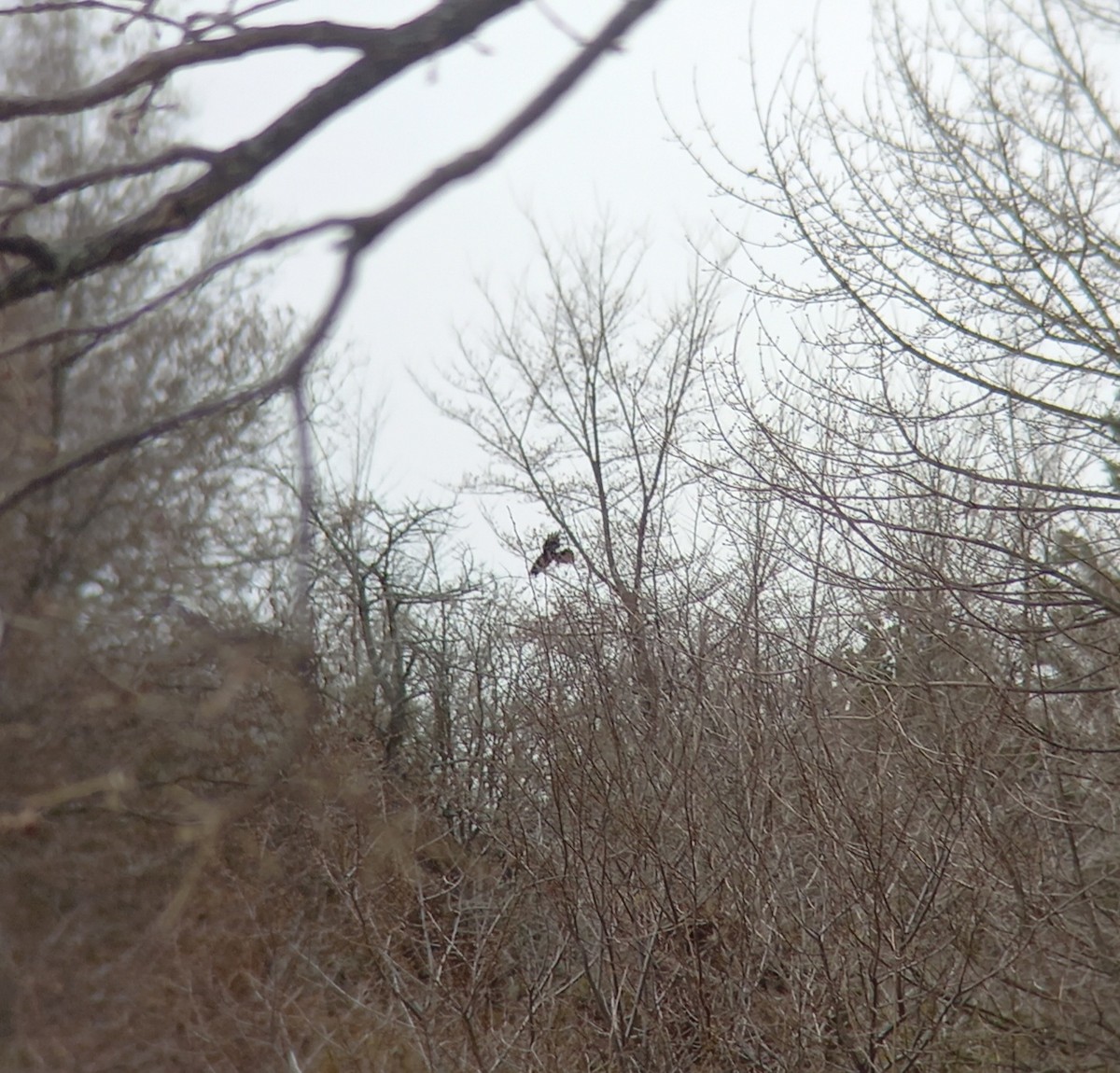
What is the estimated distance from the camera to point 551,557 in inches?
322

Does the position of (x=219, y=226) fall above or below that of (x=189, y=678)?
above

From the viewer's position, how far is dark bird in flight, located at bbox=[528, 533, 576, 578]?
7.77 m

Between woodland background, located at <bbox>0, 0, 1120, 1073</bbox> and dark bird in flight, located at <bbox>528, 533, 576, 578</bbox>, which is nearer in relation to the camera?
woodland background, located at <bbox>0, 0, 1120, 1073</bbox>

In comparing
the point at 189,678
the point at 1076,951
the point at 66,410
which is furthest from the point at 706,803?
the point at 66,410

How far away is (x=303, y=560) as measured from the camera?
3.80 ft

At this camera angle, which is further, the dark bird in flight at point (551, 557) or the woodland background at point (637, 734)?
the dark bird in flight at point (551, 557)

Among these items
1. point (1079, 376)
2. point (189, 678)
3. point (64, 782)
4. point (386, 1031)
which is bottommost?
point (386, 1031)

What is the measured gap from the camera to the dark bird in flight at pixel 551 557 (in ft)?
25.5

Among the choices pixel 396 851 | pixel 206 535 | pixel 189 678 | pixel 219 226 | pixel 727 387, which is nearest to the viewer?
pixel 189 678

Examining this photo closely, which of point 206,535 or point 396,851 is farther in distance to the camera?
point 396,851

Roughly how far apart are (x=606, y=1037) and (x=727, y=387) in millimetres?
3254

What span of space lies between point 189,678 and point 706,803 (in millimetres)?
3605

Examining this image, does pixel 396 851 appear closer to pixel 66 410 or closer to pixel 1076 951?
pixel 1076 951

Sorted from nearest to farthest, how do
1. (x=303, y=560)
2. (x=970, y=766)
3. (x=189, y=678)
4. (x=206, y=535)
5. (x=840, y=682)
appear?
(x=303, y=560) < (x=189, y=678) < (x=206, y=535) < (x=970, y=766) < (x=840, y=682)
